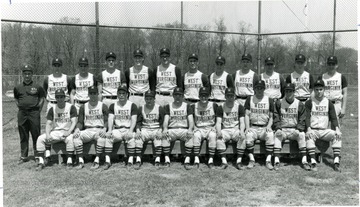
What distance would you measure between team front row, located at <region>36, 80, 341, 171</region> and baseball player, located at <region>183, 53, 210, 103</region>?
32cm

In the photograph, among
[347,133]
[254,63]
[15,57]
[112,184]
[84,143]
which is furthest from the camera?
[15,57]

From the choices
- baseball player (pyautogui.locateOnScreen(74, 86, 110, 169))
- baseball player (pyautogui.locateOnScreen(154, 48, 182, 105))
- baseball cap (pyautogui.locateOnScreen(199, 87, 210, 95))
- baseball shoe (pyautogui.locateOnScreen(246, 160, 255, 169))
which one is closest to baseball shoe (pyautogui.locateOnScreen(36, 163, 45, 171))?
baseball player (pyautogui.locateOnScreen(74, 86, 110, 169))

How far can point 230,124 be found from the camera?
5938 millimetres

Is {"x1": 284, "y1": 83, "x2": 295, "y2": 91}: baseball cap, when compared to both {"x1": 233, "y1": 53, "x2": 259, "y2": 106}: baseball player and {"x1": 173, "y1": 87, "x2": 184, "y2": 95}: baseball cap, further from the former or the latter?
{"x1": 173, "y1": 87, "x2": 184, "y2": 95}: baseball cap

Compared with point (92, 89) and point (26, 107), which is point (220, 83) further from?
point (26, 107)

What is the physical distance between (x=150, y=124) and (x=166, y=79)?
962 millimetres

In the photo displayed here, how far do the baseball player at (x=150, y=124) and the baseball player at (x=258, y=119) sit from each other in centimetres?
157

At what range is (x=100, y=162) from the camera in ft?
19.7

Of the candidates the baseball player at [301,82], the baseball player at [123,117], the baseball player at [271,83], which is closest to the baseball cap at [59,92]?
the baseball player at [123,117]

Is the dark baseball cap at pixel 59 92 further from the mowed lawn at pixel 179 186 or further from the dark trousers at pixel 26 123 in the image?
the mowed lawn at pixel 179 186

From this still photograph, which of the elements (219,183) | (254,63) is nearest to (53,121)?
(219,183)

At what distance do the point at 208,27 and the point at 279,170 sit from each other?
5345mm

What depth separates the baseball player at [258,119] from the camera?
571 cm

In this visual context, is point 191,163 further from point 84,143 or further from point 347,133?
point 347,133
